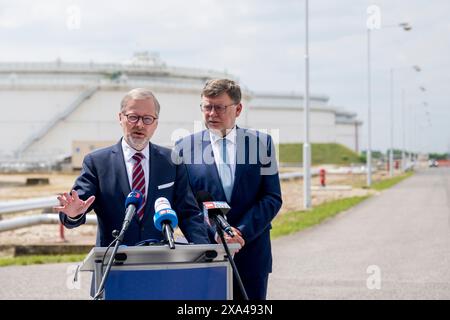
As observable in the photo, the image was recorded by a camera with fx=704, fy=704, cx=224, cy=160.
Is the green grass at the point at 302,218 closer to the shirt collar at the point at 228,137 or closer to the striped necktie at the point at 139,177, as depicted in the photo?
the shirt collar at the point at 228,137

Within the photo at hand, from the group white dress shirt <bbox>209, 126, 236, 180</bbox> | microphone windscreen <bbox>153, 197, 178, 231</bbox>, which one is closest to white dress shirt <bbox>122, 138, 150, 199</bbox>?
white dress shirt <bbox>209, 126, 236, 180</bbox>

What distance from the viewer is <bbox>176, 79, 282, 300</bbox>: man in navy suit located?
4098 millimetres

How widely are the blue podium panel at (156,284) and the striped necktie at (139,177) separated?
0.88 meters

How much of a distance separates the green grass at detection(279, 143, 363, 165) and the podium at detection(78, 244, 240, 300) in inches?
3467

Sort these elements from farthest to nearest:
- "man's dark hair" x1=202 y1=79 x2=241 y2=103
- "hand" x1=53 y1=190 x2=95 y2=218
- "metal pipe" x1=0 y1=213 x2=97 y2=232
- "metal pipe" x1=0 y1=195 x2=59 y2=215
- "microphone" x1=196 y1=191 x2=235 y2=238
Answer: "metal pipe" x1=0 y1=195 x2=59 y2=215 < "metal pipe" x1=0 y1=213 x2=97 y2=232 < "man's dark hair" x1=202 y1=79 x2=241 y2=103 < "hand" x1=53 y1=190 x2=95 y2=218 < "microphone" x1=196 y1=191 x2=235 y2=238

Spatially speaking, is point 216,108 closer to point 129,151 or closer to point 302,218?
point 129,151

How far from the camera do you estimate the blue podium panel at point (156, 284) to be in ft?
9.36

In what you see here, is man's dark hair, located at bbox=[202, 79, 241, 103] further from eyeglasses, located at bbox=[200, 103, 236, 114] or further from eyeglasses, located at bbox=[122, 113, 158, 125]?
eyeglasses, located at bbox=[122, 113, 158, 125]

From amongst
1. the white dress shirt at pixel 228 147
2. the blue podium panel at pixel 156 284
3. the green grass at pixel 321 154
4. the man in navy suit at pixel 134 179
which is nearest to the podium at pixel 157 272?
the blue podium panel at pixel 156 284

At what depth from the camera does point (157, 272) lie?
287 centimetres
